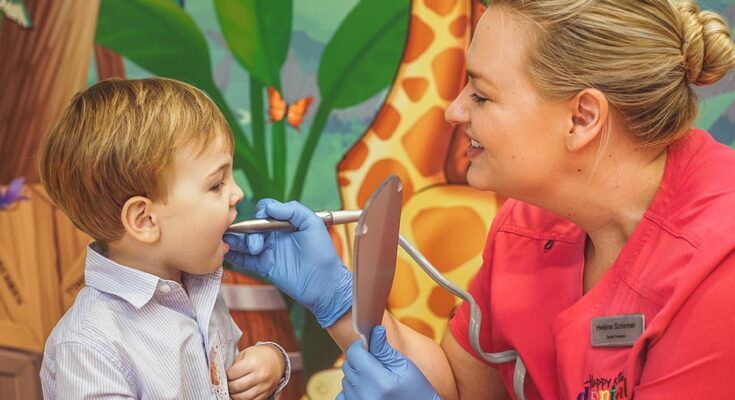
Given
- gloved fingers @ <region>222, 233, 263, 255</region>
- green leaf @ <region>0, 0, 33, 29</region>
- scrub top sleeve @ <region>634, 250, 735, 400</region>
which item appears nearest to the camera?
scrub top sleeve @ <region>634, 250, 735, 400</region>

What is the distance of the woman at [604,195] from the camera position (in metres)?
1.14

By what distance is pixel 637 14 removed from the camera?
3.89ft

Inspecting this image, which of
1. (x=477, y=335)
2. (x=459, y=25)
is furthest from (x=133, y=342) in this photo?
(x=459, y=25)

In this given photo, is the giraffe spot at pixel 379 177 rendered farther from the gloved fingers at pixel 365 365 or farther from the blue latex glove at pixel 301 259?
the gloved fingers at pixel 365 365

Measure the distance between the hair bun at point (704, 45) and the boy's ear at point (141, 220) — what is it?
2.52 ft

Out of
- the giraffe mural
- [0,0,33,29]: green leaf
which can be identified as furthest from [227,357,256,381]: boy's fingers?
[0,0,33,29]: green leaf

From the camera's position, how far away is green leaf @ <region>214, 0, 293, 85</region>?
1.85 metres

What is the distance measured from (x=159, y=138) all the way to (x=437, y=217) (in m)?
0.83

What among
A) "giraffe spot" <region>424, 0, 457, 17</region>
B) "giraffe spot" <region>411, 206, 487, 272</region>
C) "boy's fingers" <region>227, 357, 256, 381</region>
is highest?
"giraffe spot" <region>424, 0, 457, 17</region>

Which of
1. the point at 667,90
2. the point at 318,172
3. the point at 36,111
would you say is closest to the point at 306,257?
the point at 318,172

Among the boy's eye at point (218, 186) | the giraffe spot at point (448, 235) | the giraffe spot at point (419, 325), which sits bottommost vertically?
the giraffe spot at point (419, 325)

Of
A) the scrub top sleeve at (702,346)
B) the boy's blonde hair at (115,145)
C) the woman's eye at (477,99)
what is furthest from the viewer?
the woman's eye at (477,99)

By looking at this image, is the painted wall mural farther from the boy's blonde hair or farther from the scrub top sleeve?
the scrub top sleeve

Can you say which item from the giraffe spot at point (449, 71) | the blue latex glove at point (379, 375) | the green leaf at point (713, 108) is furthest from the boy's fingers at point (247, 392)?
the green leaf at point (713, 108)
